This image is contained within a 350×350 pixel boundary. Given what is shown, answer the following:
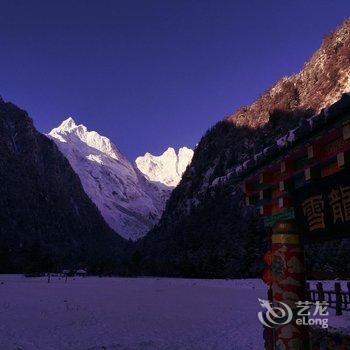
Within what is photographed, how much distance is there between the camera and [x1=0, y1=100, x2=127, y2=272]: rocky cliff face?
4687 inches

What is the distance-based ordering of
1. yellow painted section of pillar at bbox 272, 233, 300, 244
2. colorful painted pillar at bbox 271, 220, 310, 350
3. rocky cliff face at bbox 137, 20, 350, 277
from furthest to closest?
1. rocky cliff face at bbox 137, 20, 350, 277
2. yellow painted section of pillar at bbox 272, 233, 300, 244
3. colorful painted pillar at bbox 271, 220, 310, 350

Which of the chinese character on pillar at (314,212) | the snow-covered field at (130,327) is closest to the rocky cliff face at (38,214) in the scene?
the snow-covered field at (130,327)

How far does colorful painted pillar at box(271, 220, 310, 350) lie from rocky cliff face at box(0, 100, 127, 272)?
94.2 meters

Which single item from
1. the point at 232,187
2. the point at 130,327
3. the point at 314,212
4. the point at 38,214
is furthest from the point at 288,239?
the point at 38,214

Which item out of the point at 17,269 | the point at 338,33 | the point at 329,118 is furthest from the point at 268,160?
the point at 17,269

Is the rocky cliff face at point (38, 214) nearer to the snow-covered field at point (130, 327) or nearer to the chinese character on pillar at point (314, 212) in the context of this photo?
the snow-covered field at point (130, 327)

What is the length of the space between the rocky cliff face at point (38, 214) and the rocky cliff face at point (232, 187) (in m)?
24.4

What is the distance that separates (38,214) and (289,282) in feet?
503

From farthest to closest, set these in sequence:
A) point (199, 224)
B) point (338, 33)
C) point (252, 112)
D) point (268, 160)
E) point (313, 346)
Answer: point (252, 112) → point (199, 224) → point (338, 33) → point (313, 346) → point (268, 160)

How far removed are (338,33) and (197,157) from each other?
172ft

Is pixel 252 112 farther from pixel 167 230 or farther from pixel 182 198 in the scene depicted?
pixel 167 230

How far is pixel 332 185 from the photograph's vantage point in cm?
637

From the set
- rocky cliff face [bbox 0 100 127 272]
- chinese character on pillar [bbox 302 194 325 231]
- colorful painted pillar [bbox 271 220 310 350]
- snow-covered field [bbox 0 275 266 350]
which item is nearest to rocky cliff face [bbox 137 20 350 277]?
rocky cliff face [bbox 0 100 127 272]

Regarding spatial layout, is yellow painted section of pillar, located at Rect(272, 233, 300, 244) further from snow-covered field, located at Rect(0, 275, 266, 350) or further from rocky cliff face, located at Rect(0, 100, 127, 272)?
rocky cliff face, located at Rect(0, 100, 127, 272)
